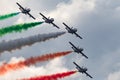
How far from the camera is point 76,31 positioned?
182750 millimetres

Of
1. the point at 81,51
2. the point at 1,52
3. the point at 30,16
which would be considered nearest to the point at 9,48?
the point at 1,52

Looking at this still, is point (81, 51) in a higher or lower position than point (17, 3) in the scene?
lower

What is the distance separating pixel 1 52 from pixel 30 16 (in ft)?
112

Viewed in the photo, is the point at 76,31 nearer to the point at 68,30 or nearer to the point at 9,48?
the point at 68,30

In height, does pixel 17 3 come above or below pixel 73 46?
above

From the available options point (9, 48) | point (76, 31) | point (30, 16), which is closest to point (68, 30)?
point (76, 31)

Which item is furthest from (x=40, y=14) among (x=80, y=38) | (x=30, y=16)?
(x=80, y=38)

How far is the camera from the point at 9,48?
15188cm

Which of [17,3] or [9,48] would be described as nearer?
[9,48]

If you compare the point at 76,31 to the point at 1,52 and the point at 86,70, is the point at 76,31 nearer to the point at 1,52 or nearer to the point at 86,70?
the point at 86,70

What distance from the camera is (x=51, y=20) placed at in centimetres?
18050

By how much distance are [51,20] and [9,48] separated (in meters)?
33.3

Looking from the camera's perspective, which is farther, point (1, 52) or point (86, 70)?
point (86, 70)

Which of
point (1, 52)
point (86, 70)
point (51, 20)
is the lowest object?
point (1, 52)
